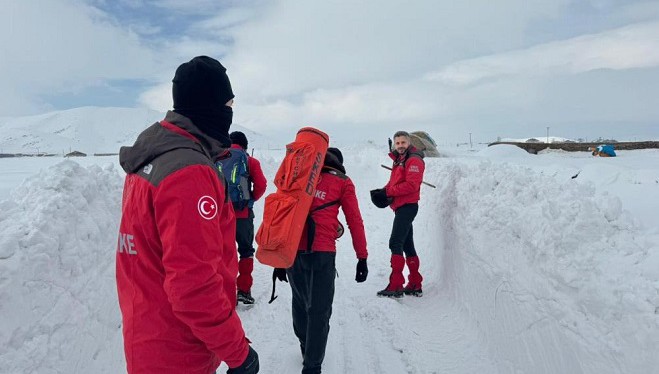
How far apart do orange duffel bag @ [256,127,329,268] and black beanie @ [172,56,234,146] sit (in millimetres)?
1588

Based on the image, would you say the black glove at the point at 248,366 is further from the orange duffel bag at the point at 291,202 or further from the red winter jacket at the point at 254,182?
the red winter jacket at the point at 254,182

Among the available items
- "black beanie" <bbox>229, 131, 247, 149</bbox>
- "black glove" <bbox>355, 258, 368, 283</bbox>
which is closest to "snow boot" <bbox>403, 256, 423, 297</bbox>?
"black glove" <bbox>355, 258, 368, 283</bbox>

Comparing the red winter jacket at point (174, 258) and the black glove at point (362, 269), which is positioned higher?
the red winter jacket at point (174, 258)

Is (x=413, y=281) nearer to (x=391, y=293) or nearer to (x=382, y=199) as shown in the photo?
(x=391, y=293)

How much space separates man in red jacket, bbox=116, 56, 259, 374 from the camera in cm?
168

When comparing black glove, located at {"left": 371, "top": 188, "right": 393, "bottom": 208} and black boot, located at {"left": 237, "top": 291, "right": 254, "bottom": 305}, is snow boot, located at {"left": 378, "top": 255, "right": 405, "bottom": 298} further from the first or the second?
black boot, located at {"left": 237, "top": 291, "right": 254, "bottom": 305}

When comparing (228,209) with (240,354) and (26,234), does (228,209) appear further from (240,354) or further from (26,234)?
(26,234)

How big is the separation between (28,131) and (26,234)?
22746cm

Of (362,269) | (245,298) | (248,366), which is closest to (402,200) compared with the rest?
(362,269)

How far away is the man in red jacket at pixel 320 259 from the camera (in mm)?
3854

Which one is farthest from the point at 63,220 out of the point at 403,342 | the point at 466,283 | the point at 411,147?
the point at 466,283

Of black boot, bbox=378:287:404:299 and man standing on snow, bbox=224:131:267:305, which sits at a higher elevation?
man standing on snow, bbox=224:131:267:305

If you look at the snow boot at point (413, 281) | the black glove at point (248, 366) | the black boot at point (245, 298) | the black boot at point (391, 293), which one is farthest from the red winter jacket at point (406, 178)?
the black glove at point (248, 366)

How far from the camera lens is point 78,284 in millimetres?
4016
